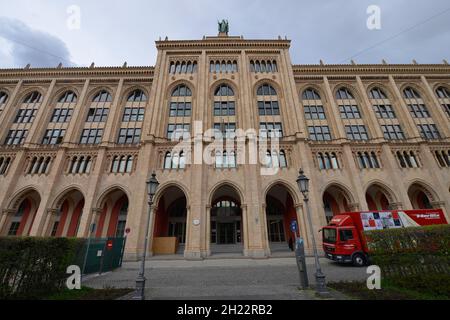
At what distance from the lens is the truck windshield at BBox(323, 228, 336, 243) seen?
13.9 meters

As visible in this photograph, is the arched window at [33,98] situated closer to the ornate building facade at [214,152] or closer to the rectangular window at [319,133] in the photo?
the ornate building facade at [214,152]

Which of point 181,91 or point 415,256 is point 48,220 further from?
point 415,256

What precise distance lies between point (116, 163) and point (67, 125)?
32.4ft

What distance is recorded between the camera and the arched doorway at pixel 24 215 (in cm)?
2125

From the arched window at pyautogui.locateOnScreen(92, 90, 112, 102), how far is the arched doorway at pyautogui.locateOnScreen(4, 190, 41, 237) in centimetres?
1432

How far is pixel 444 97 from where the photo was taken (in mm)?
27609

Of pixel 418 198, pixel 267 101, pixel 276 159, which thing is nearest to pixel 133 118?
pixel 267 101

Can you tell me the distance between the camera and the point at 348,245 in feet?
43.2

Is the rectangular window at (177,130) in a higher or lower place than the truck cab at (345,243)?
higher

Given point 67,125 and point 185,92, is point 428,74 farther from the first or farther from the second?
point 67,125

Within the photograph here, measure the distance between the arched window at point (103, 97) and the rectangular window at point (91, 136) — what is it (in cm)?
520

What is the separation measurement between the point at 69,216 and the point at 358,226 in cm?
3143

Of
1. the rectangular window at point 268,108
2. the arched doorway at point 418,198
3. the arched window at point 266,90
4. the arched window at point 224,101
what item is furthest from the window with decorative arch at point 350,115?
the arched window at point 224,101
